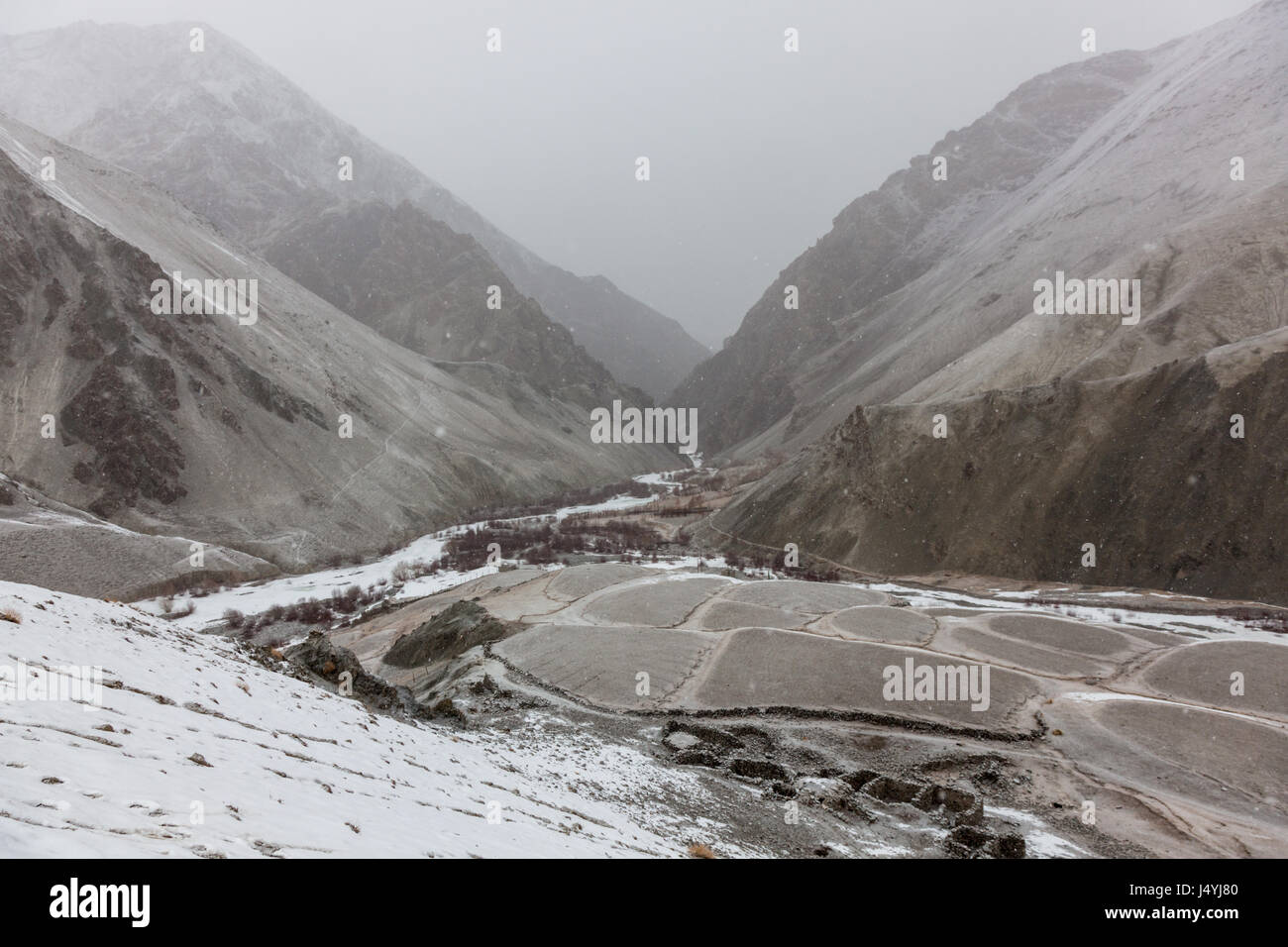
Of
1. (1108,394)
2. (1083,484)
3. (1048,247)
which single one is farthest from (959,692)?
(1048,247)

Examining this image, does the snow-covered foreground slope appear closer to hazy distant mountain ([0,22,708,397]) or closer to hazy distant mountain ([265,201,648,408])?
hazy distant mountain ([265,201,648,408])

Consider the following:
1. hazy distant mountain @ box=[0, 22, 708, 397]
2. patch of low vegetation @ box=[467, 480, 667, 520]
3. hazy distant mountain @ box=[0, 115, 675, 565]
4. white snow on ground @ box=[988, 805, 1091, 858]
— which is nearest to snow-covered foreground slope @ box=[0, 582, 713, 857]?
white snow on ground @ box=[988, 805, 1091, 858]

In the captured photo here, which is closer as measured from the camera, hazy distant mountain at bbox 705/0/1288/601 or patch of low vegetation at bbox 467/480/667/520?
hazy distant mountain at bbox 705/0/1288/601

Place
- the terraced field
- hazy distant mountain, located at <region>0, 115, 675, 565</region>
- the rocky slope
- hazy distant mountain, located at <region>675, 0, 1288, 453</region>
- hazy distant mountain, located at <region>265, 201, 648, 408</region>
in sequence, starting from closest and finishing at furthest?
1. the terraced field
2. the rocky slope
3. hazy distant mountain, located at <region>0, 115, 675, 565</region>
4. hazy distant mountain, located at <region>675, 0, 1288, 453</region>
5. hazy distant mountain, located at <region>265, 201, 648, 408</region>

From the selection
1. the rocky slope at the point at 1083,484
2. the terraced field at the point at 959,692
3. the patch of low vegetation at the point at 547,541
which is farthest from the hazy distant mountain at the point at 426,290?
the terraced field at the point at 959,692

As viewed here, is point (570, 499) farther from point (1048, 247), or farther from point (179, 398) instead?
point (1048, 247)

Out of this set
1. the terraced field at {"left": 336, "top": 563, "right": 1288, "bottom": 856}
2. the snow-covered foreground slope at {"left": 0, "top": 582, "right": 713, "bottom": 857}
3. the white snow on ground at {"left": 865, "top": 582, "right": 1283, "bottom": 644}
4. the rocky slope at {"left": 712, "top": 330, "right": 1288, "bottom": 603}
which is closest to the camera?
the snow-covered foreground slope at {"left": 0, "top": 582, "right": 713, "bottom": 857}

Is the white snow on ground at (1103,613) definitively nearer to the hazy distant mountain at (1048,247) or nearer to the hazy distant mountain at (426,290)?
the hazy distant mountain at (1048,247)
